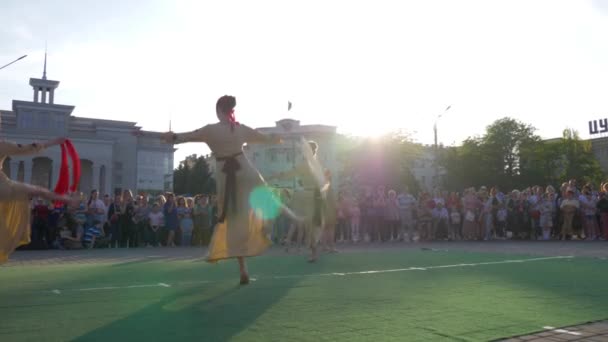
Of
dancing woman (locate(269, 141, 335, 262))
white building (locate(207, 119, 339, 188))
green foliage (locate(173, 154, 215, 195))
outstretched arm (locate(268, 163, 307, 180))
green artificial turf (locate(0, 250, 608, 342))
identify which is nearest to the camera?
green artificial turf (locate(0, 250, 608, 342))

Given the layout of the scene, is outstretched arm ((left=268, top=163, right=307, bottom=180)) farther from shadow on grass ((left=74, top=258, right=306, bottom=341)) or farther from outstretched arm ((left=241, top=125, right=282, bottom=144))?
shadow on grass ((left=74, top=258, right=306, bottom=341))

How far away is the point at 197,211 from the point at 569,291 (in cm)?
1578

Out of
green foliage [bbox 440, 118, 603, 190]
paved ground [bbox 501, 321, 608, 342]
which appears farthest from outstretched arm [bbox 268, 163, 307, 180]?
green foliage [bbox 440, 118, 603, 190]

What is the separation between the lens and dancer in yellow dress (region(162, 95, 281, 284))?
23.6 ft

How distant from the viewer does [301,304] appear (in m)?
5.64

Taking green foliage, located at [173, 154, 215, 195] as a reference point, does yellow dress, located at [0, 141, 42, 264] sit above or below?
below

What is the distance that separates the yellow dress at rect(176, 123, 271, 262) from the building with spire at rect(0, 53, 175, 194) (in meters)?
54.3

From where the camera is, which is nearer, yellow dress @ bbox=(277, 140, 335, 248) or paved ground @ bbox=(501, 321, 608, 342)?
paved ground @ bbox=(501, 321, 608, 342)

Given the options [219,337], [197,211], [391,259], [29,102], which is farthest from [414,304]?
[29,102]

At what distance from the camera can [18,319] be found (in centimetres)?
489

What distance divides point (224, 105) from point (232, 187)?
1143mm

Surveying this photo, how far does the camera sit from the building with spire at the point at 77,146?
59812 mm

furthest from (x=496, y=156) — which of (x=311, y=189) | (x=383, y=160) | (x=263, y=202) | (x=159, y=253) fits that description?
(x=263, y=202)

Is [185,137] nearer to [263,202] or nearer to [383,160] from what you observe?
[263,202]
